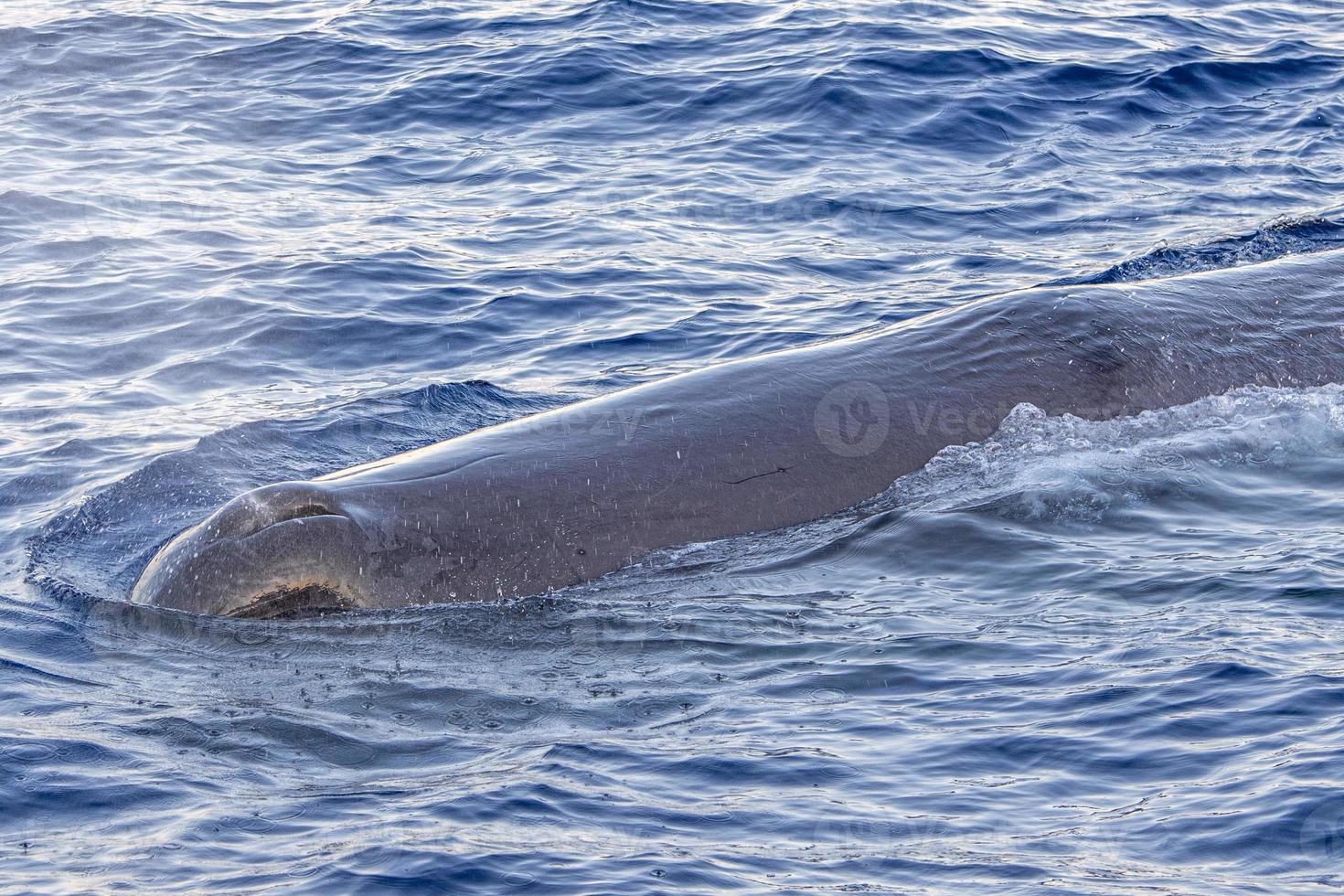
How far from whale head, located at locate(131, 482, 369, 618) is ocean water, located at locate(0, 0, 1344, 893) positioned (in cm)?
15

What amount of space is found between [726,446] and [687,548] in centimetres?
69

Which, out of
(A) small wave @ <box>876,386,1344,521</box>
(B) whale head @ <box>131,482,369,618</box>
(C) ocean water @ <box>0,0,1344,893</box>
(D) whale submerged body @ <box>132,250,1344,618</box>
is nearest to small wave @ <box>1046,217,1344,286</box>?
(C) ocean water @ <box>0,0,1344,893</box>

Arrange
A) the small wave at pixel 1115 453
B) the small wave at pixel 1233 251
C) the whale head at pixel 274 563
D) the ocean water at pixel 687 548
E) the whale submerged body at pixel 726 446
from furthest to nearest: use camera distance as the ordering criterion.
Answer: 1. the small wave at pixel 1233 251
2. the small wave at pixel 1115 453
3. the whale submerged body at pixel 726 446
4. the whale head at pixel 274 563
5. the ocean water at pixel 687 548

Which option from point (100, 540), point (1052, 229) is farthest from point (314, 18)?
point (100, 540)

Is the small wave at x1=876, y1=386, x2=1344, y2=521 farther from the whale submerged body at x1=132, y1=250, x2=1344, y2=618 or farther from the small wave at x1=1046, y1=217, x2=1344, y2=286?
the small wave at x1=1046, y1=217, x2=1344, y2=286

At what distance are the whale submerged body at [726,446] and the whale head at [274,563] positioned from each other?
0.01 m

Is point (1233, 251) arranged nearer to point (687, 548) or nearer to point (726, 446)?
point (726, 446)

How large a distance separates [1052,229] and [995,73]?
6032 mm

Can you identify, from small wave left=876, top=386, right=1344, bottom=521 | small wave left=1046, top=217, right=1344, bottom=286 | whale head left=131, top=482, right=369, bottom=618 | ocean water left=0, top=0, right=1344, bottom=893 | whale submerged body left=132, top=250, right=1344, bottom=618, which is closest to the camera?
ocean water left=0, top=0, right=1344, bottom=893

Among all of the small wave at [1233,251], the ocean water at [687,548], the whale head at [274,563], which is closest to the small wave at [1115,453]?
the ocean water at [687,548]

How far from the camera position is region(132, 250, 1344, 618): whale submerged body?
868cm

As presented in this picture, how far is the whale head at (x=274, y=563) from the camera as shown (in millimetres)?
8578

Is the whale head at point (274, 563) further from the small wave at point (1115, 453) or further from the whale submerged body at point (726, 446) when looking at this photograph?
the small wave at point (1115, 453)

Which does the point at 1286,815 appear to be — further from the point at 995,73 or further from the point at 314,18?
the point at 314,18
